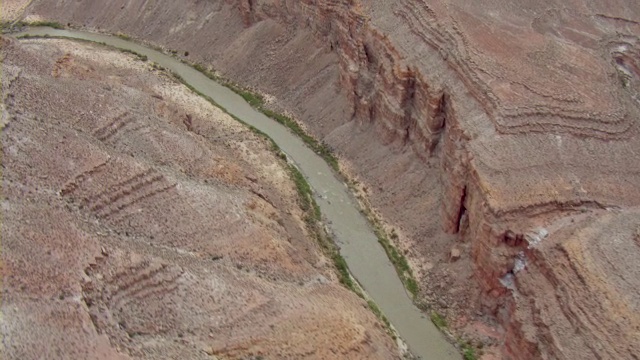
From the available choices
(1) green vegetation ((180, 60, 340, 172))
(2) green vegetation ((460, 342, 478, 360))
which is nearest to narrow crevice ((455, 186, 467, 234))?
(2) green vegetation ((460, 342, 478, 360))

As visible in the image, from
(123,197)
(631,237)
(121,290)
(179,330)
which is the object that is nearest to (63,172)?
(123,197)

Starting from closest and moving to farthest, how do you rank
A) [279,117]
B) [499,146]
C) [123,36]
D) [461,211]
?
1. [499,146]
2. [461,211]
3. [279,117]
4. [123,36]

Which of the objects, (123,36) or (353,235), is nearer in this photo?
(353,235)

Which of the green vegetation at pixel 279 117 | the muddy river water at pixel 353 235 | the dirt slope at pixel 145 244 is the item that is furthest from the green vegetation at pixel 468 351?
the green vegetation at pixel 279 117

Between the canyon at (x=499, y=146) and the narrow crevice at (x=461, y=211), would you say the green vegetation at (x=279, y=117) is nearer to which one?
the canyon at (x=499, y=146)

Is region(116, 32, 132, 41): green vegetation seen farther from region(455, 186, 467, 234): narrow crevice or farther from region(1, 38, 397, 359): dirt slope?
region(455, 186, 467, 234): narrow crevice

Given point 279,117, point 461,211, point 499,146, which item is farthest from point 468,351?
point 279,117

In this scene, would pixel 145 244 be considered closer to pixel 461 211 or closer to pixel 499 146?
pixel 461 211
